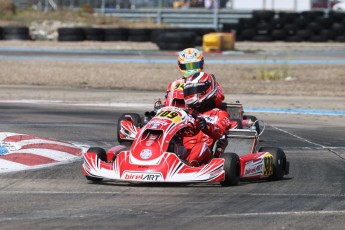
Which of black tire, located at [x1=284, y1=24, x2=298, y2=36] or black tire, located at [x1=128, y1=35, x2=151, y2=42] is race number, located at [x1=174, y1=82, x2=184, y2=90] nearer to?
black tire, located at [x1=128, y1=35, x2=151, y2=42]

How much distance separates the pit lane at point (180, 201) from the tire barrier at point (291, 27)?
84.5ft

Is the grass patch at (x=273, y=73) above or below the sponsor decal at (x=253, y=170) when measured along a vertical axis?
below

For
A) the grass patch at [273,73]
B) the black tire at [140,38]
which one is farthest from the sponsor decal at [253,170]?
the black tire at [140,38]

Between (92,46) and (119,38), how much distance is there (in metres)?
2.43

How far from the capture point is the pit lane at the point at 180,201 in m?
6.93

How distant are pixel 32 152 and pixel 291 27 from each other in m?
28.3

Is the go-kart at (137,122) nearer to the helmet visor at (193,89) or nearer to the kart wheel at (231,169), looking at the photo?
the helmet visor at (193,89)

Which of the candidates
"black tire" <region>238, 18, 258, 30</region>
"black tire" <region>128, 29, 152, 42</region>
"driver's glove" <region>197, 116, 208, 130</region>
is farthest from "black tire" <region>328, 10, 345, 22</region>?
"driver's glove" <region>197, 116, 208, 130</region>

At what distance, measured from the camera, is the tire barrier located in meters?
37.5

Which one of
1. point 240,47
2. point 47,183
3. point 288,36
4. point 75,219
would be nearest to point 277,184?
point 47,183

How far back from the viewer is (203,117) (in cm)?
966

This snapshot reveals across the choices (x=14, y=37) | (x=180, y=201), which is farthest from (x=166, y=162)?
(x=14, y=37)

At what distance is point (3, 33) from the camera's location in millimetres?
38844

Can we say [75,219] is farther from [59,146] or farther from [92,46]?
[92,46]
